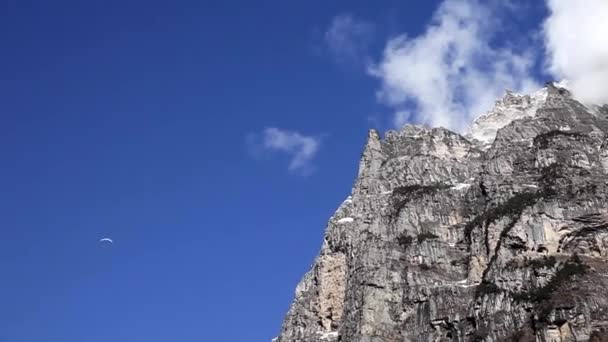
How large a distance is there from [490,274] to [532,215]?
17482 millimetres

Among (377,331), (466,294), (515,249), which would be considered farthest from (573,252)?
(377,331)

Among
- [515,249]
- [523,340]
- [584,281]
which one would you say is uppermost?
[515,249]

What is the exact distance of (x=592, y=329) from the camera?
552 ft

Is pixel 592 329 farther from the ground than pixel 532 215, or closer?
closer

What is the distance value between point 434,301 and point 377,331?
13708 millimetres

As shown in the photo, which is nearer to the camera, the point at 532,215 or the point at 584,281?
the point at 584,281

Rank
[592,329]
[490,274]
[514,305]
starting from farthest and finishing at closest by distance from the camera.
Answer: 1. [490,274]
2. [514,305]
3. [592,329]

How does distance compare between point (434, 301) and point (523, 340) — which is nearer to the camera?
point (523, 340)

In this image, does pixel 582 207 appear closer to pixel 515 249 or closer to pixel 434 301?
pixel 515 249

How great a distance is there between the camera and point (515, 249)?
641 feet

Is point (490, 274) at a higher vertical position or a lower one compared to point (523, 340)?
higher

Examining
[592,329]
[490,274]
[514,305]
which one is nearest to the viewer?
[592,329]

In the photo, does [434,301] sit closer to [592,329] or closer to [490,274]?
[490,274]

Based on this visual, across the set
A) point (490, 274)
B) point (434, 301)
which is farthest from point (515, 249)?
point (434, 301)
